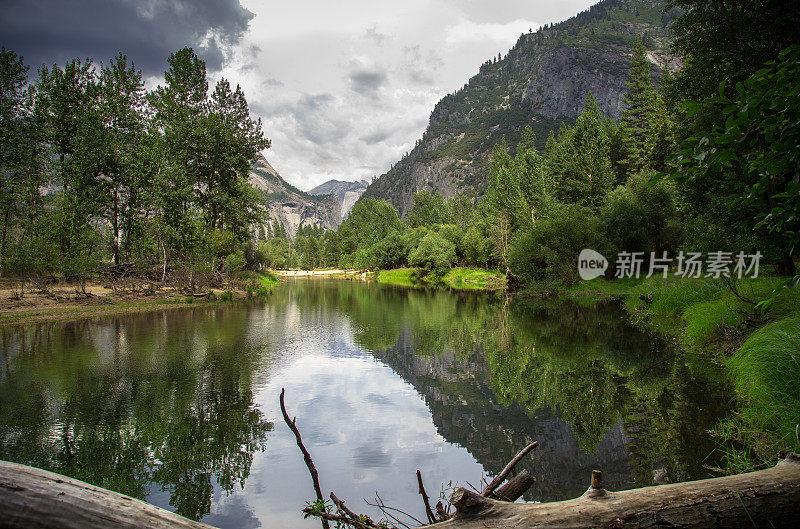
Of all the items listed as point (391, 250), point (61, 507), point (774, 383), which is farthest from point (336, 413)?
point (391, 250)

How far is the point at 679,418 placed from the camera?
8.88 metres

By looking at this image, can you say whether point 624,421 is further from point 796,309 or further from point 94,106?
point 94,106

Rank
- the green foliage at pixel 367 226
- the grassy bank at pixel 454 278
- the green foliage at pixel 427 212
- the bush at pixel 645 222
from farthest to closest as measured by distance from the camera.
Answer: the green foliage at pixel 427 212 → the green foliage at pixel 367 226 → the grassy bank at pixel 454 278 → the bush at pixel 645 222

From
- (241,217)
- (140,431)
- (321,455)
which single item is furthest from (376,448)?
(241,217)

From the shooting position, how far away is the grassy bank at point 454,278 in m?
54.1

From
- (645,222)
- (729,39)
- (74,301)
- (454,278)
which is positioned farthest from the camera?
(454,278)

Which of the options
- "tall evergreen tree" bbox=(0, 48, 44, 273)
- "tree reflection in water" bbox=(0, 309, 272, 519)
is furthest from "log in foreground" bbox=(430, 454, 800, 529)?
"tall evergreen tree" bbox=(0, 48, 44, 273)

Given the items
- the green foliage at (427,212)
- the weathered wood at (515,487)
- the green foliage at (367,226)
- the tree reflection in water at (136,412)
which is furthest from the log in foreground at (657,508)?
the green foliage at (427,212)

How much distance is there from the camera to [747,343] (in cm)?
964

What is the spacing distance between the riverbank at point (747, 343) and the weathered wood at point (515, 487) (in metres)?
2.46

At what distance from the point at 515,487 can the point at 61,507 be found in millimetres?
3122

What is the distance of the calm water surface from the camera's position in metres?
6.83

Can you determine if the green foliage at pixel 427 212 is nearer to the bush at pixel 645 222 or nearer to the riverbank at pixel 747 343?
the bush at pixel 645 222

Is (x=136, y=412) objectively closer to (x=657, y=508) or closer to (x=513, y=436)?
(x=513, y=436)
